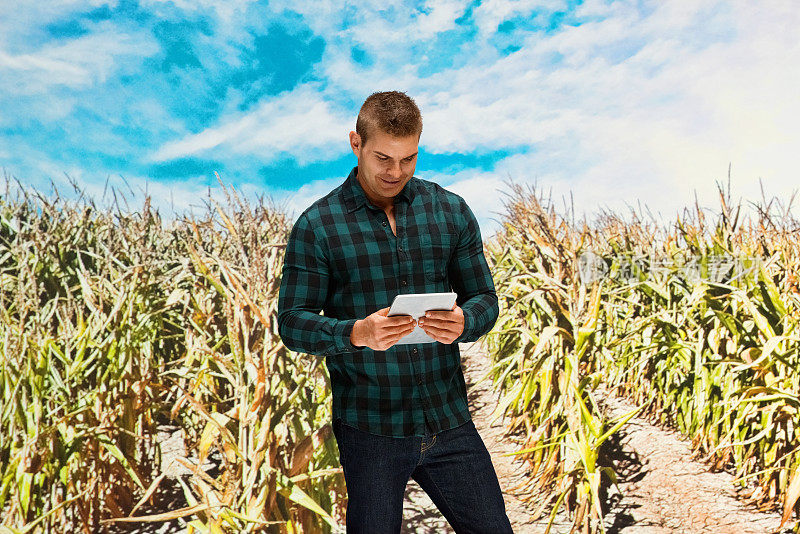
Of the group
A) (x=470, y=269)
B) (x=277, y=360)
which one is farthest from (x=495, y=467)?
(x=470, y=269)

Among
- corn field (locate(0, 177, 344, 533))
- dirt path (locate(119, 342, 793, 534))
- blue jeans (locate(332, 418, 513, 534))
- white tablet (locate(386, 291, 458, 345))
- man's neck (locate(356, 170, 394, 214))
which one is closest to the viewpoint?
white tablet (locate(386, 291, 458, 345))

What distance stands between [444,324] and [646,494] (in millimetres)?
1417

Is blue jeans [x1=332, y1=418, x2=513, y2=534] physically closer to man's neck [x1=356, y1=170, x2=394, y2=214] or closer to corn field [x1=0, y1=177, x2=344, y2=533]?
man's neck [x1=356, y1=170, x2=394, y2=214]

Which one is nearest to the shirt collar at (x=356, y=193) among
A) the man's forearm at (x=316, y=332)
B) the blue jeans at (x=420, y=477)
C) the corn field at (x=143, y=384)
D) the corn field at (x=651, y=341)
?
the man's forearm at (x=316, y=332)

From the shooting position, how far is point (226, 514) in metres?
1.74

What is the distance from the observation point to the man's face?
3.36 ft

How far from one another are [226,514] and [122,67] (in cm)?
147

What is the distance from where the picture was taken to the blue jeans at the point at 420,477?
3.29 ft

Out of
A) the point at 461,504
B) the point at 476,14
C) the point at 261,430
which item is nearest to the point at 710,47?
the point at 476,14

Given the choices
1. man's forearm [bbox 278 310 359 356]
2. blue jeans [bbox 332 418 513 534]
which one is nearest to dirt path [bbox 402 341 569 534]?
blue jeans [bbox 332 418 513 534]

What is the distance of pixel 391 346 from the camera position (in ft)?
3.23

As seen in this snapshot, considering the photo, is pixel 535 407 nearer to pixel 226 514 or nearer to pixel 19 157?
pixel 226 514

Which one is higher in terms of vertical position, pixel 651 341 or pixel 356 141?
pixel 356 141

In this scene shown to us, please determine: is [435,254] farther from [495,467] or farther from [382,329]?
[495,467]
